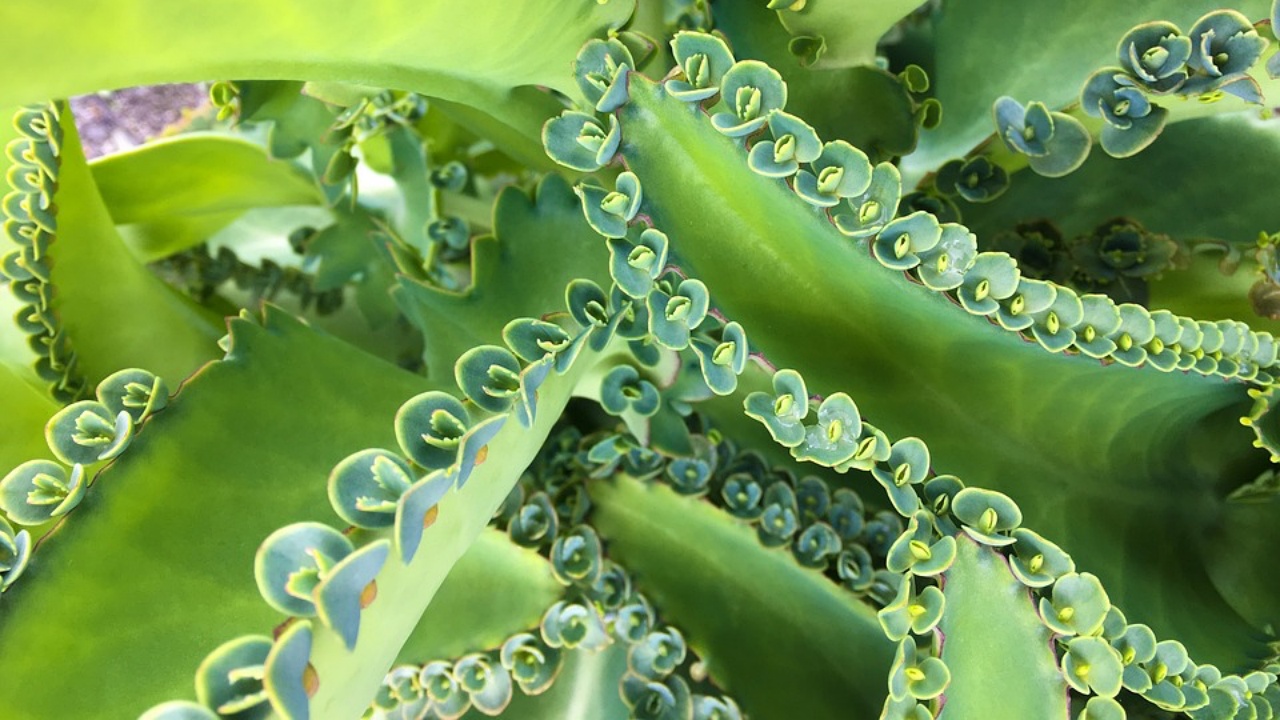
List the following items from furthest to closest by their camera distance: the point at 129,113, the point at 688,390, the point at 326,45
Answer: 1. the point at 129,113
2. the point at 688,390
3. the point at 326,45

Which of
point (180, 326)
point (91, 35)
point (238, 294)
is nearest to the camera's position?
point (91, 35)

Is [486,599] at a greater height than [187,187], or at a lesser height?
lesser

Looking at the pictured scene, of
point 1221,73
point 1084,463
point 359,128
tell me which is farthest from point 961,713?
point 359,128

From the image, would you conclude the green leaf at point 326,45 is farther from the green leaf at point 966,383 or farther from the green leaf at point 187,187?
the green leaf at point 187,187

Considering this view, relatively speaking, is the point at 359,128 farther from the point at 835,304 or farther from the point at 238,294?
the point at 835,304

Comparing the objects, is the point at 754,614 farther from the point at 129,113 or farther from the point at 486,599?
the point at 129,113

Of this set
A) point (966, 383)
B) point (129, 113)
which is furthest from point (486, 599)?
point (129, 113)
